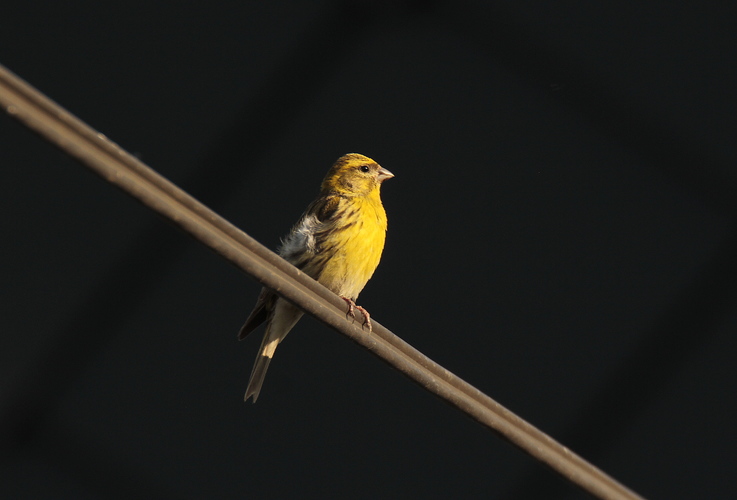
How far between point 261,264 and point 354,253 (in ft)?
8.64

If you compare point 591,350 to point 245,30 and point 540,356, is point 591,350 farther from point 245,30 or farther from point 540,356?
point 245,30

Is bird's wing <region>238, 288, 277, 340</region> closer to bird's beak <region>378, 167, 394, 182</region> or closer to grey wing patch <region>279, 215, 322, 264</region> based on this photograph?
grey wing patch <region>279, 215, 322, 264</region>

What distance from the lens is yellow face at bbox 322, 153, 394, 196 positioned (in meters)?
6.37

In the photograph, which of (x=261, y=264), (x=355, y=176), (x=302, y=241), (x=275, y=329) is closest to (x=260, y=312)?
(x=275, y=329)

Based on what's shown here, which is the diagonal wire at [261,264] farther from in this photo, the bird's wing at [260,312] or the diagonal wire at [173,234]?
the diagonal wire at [173,234]

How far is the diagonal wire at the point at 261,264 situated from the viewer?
2752 mm

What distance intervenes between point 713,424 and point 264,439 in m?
3.41

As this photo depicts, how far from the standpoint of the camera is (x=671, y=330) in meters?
8.08

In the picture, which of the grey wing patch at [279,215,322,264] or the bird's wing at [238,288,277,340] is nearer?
the bird's wing at [238,288,277,340]

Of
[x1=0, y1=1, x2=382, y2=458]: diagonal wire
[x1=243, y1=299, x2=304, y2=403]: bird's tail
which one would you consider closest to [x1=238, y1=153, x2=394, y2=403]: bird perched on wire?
[x1=243, y1=299, x2=304, y2=403]: bird's tail

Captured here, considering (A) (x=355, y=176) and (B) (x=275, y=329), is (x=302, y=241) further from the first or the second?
(A) (x=355, y=176)

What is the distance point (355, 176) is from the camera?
6457 mm

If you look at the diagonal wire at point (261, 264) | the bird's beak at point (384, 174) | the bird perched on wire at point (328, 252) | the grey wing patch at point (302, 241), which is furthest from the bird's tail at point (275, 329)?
the diagonal wire at point (261, 264)

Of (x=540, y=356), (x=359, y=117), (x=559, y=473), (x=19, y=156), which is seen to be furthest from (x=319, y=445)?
(x=559, y=473)
